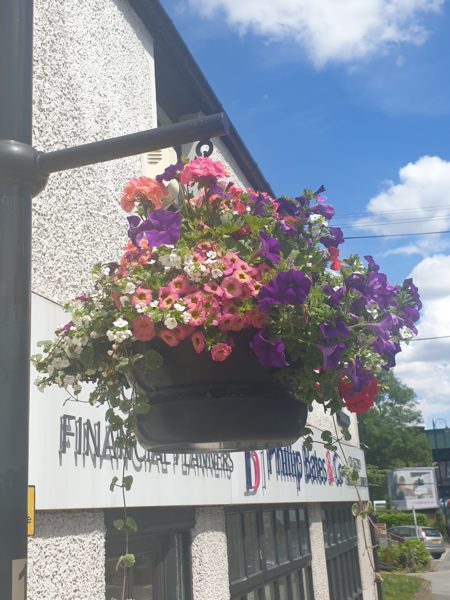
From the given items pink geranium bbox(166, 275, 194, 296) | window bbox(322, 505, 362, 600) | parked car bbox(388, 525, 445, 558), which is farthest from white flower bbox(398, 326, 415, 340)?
parked car bbox(388, 525, 445, 558)

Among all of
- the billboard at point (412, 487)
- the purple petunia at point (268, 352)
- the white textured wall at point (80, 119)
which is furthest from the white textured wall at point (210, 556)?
the billboard at point (412, 487)

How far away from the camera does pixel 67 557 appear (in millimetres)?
3084

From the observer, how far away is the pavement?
17.9 metres

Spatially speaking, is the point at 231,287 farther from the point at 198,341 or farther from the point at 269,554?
the point at 269,554

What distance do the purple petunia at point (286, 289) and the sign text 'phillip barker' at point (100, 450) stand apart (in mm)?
1182

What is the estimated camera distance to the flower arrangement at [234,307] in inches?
65.5

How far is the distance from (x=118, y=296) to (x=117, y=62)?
10.7ft

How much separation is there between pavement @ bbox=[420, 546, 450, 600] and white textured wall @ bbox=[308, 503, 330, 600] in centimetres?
1032

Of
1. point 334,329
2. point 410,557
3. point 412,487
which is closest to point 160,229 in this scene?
point 334,329

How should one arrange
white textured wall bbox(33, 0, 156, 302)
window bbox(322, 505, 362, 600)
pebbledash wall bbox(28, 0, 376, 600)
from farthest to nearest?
window bbox(322, 505, 362, 600)
white textured wall bbox(33, 0, 156, 302)
pebbledash wall bbox(28, 0, 376, 600)

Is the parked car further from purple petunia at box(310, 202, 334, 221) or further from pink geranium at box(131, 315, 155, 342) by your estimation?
pink geranium at box(131, 315, 155, 342)

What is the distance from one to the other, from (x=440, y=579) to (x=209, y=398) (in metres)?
23.1

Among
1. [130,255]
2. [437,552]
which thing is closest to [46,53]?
[130,255]

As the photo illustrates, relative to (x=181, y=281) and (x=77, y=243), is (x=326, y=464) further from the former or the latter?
(x=181, y=281)
